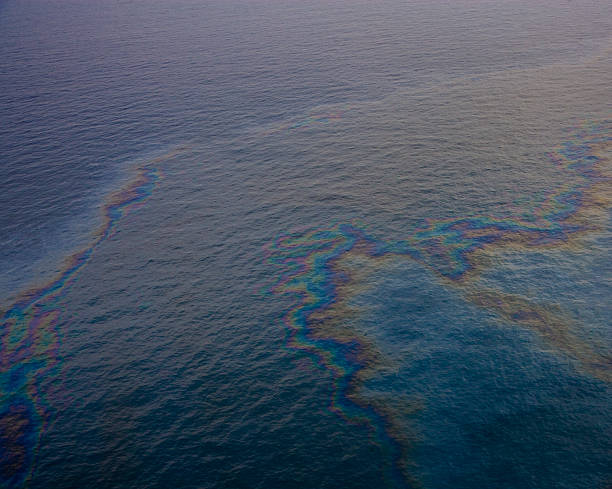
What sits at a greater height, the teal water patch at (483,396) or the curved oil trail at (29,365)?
the teal water patch at (483,396)

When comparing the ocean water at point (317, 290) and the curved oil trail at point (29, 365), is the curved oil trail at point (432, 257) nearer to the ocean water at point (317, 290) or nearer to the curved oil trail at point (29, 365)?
the ocean water at point (317, 290)

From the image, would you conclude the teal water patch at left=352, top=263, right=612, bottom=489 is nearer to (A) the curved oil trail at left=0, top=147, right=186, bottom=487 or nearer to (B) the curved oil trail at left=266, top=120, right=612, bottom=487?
(B) the curved oil trail at left=266, top=120, right=612, bottom=487

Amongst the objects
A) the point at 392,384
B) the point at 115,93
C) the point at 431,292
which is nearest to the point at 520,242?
the point at 431,292

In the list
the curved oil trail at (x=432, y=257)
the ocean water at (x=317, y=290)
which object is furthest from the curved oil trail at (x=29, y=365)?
the curved oil trail at (x=432, y=257)

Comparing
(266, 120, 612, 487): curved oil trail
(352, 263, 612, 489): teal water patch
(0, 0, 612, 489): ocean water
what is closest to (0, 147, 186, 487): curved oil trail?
(0, 0, 612, 489): ocean water

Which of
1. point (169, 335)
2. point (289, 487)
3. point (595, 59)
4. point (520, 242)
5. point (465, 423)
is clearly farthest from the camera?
point (595, 59)

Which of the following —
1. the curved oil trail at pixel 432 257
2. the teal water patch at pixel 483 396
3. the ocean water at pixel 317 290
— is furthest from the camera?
the curved oil trail at pixel 432 257

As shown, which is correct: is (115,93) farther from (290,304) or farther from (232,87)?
(290,304)
